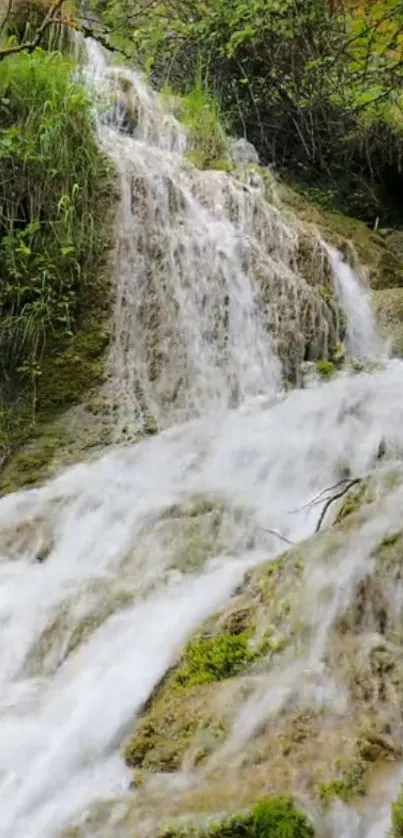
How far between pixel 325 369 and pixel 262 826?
3823 mm

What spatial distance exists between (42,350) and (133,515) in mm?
1651

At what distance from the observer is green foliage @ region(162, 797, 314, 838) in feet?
5.52

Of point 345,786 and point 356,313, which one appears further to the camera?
point 356,313

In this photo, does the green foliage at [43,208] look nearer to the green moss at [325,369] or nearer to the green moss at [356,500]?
the green moss at [325,369]

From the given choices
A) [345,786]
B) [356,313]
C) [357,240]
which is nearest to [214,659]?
[345,786]

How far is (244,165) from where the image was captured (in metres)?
6.93

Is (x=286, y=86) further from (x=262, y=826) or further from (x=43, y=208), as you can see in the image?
(x=262, y=826)

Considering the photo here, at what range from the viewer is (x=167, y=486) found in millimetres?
3916

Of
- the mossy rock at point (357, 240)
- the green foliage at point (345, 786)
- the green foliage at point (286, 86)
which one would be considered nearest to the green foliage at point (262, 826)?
the green foliage at point (345, 786)

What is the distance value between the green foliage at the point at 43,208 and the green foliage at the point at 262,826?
3413mm

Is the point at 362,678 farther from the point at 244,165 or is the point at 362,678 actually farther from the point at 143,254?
the point at 244,165

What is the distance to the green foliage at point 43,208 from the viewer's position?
4.87m

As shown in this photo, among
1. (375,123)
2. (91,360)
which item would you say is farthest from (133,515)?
(375,123)

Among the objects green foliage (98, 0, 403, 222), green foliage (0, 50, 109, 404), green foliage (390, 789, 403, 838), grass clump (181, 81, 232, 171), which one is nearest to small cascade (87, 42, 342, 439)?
green foliage (0, 50, 109, 404)
